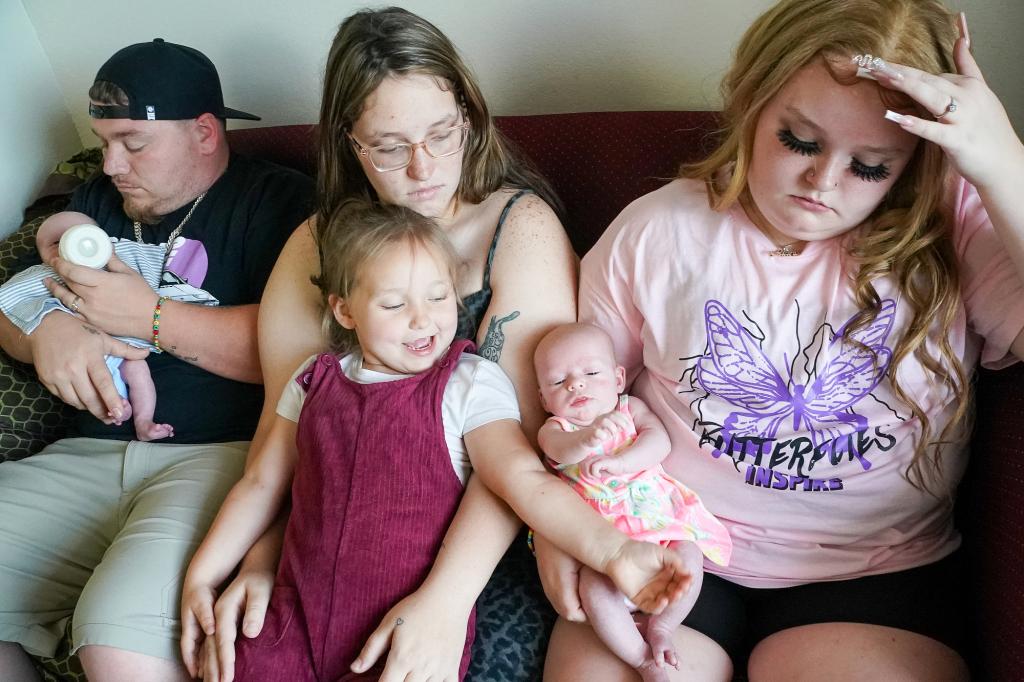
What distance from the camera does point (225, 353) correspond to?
1.81m

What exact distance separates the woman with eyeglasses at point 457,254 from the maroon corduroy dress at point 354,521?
4 cm

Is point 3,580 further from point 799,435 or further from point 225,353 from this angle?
point 799,435

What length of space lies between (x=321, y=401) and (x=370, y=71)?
24.9 inches

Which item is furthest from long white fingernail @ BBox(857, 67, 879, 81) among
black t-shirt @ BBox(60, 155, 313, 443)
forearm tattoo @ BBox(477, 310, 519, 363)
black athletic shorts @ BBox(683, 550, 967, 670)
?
black t-shirt @ BBox(60, 155, 313, 443)

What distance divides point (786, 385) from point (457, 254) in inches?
27.1

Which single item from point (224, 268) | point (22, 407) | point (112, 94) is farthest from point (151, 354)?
point (112, 94)

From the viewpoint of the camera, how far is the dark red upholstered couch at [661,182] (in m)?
1.20

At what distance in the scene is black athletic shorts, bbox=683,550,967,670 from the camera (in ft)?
4.13

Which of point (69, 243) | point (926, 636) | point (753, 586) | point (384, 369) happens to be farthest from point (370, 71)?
point (926, 636)

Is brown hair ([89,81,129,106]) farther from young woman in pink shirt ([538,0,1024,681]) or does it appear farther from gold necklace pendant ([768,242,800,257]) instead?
gold necklace pendant ([768,242,800,257])

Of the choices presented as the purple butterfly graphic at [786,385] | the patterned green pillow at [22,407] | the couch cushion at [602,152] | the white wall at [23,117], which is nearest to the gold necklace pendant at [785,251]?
the purple butterfly graphic at [786,385]

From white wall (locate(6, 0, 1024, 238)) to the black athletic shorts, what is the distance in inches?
43.1

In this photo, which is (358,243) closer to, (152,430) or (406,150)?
(406,150)

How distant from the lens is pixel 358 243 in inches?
57.4
